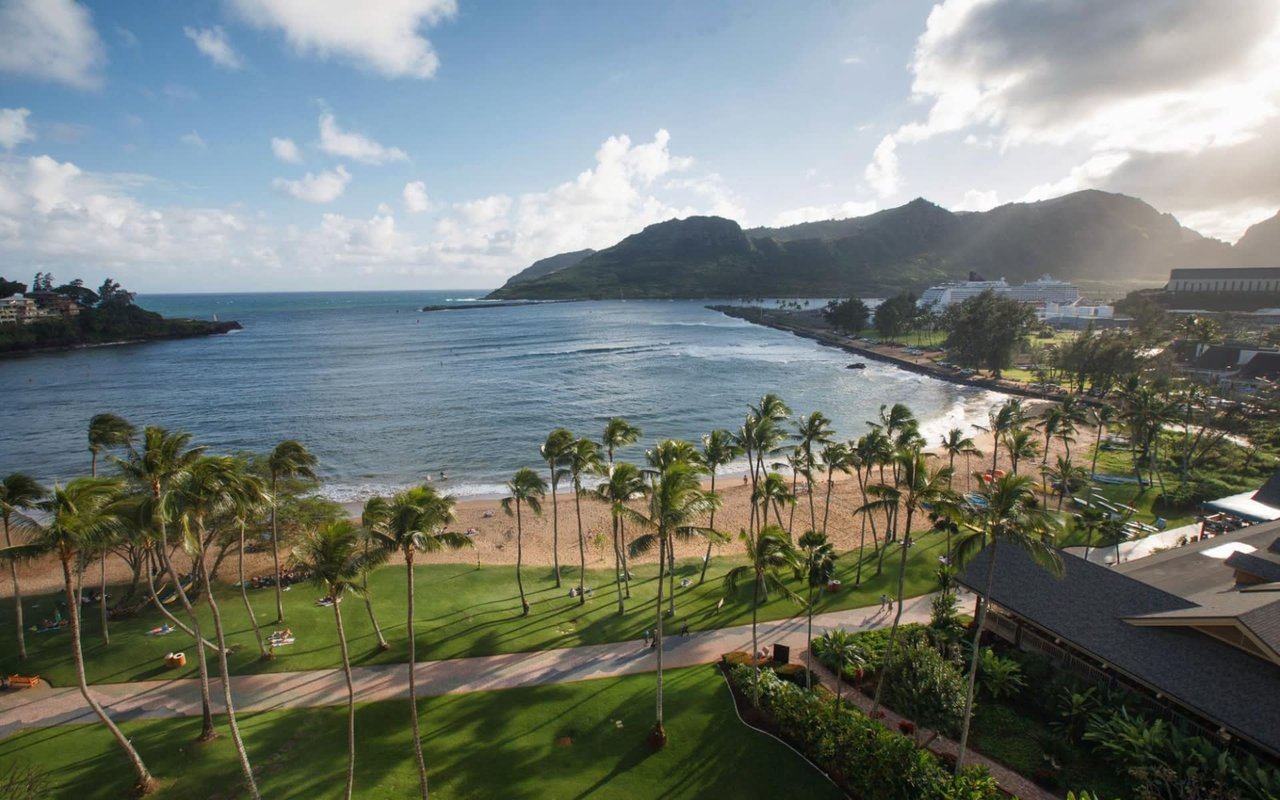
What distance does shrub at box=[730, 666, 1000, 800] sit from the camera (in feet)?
56.1

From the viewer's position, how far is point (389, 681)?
1006 inches

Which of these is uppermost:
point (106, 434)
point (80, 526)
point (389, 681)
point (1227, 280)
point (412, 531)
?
point (1227, 280)

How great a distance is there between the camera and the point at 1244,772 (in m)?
16.9

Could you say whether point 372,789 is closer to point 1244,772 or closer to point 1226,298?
→ point 1244,772

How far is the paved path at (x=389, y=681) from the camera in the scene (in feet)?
77.2

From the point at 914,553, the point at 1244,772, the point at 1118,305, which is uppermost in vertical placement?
the point at 1118,305

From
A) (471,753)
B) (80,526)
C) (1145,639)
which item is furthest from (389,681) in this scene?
(1145,639)

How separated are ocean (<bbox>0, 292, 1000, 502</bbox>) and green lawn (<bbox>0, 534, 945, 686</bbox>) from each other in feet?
73.8

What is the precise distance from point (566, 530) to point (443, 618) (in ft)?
59.2

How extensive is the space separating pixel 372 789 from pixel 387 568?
2039 centimetres

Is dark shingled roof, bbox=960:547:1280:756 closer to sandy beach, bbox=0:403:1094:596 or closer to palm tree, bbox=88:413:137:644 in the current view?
sandy beach, bbox=0:403:1094:596

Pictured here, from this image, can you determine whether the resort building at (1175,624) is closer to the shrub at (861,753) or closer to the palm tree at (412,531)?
the shrub at (861,753)

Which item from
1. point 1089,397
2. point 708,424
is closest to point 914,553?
point 708,424

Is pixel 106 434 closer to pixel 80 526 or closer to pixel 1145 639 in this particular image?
pixel 80 526
